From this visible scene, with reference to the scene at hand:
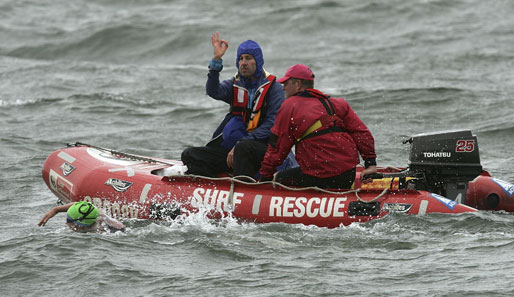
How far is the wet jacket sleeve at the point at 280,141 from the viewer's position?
796 cm

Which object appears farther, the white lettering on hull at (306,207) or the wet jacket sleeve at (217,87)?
the wet jacket sleeve at (217,87)

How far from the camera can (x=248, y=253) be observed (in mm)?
7340

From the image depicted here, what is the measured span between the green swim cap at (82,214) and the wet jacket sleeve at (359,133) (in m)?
2.45

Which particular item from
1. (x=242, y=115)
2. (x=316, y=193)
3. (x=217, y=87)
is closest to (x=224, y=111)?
(x=242, y=115)

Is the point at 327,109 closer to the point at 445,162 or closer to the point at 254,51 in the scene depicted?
the point at 254,51

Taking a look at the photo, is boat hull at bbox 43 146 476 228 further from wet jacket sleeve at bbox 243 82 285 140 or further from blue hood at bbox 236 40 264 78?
blue hood at bbox 236 40 264 78

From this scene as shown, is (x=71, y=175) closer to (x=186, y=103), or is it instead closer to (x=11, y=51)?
(x=186, y=103)

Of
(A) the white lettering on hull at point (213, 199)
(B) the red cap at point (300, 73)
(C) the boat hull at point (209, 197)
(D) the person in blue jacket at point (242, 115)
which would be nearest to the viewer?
(B) the red cap at point (300, 73)

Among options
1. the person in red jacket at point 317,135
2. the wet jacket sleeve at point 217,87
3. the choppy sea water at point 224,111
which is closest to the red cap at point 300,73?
the person in red jacket at point 317,135

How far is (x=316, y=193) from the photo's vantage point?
8.19 meters

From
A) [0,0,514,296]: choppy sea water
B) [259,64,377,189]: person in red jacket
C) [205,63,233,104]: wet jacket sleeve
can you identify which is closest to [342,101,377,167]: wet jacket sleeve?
[259,64,377,189]: person in red jacket

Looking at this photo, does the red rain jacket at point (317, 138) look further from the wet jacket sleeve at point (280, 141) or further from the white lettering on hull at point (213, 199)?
the white lettering on hull at point (213, 199)

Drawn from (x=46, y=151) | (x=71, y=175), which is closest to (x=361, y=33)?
(x=46, y=151)

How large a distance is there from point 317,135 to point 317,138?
0.03 m
